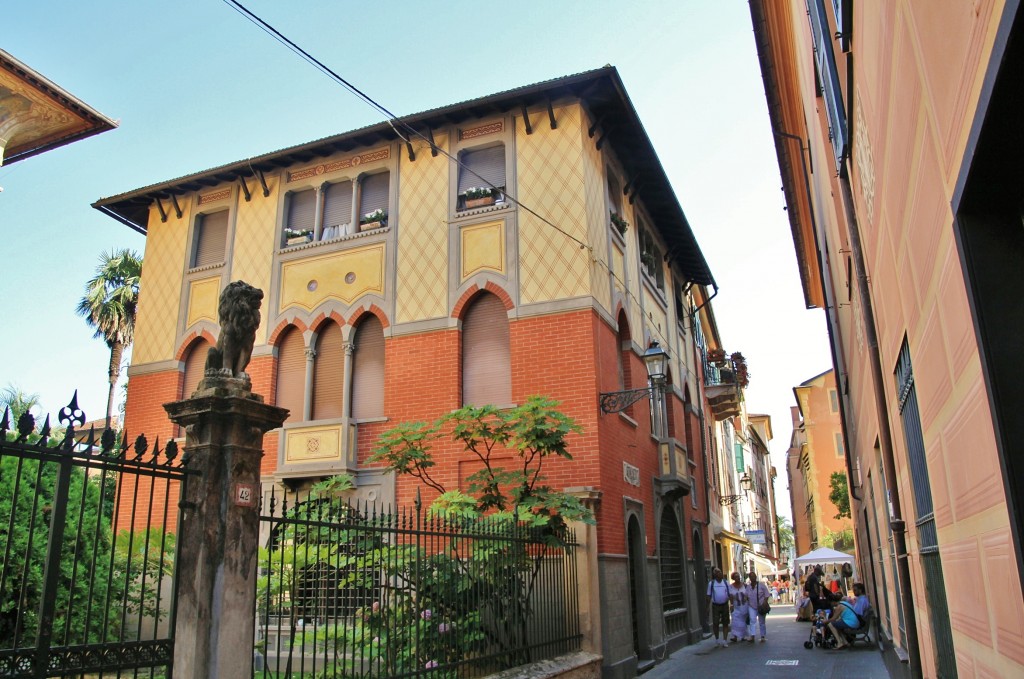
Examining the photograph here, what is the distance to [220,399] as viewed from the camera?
18.6 feet

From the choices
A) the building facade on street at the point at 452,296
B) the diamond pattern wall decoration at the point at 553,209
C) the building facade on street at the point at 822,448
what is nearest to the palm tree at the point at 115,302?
the building facade on street at the point at 452,296

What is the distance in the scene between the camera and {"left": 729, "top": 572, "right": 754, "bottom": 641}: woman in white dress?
59.8ft

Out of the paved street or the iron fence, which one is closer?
the iron fence

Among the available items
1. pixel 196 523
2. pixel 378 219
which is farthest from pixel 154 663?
pixel 378 219

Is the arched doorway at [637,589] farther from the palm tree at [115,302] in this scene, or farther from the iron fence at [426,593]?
the palm tree at [115,302]

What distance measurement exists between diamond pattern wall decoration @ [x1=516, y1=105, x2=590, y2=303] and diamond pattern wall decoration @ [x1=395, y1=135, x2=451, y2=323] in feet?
5.14

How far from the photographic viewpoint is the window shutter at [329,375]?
14.9 meters

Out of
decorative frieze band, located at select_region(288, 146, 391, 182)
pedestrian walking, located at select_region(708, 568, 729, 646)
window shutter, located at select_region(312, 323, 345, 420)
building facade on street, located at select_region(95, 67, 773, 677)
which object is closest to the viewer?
building facade on street, located at select_region(95, 67, 773, 677)

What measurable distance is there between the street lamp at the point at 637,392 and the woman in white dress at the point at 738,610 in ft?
23.3

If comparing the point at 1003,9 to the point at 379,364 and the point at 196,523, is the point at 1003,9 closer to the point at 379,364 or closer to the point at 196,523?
the point at 196,523

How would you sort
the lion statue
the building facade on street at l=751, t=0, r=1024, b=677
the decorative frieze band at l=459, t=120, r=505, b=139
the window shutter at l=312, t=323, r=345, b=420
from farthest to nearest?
the decorative frieze band at l=459, t=120, r=505, b=139, the window shutter at l=312, t=323, r=345, b=420, the lion statue, the building facade on street at l=751, t=0, r=1024, b=677

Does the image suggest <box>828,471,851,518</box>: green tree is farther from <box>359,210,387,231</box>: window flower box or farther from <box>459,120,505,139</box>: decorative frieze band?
<box>359,210,387,231</box>: window flower box

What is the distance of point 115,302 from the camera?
98.0ft

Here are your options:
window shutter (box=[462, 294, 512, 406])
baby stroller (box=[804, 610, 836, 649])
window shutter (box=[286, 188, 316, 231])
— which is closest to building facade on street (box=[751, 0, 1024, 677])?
window shutter (box=[462, 294, 512, 406])
